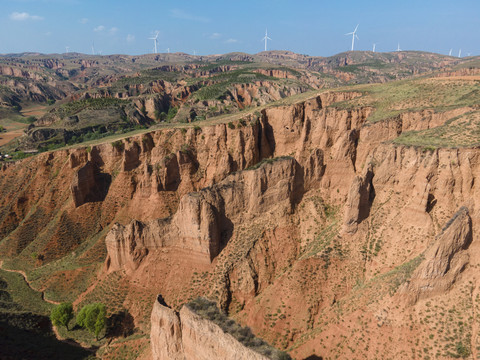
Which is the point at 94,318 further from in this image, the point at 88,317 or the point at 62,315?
the point at 62,315

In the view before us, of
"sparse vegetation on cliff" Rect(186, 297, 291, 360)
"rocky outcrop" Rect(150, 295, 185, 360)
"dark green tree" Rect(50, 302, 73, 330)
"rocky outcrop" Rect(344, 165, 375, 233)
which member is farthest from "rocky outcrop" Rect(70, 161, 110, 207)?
"rocky outcrop" Rect(344, 165, 375, 233)

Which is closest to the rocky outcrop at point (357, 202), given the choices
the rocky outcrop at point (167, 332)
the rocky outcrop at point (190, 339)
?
the rocky outcrop at point (190, 339)

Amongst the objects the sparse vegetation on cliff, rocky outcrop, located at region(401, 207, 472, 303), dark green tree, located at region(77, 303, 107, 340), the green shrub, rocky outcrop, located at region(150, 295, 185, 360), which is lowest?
dark green tree, located at region(77, 303, 107, 340)

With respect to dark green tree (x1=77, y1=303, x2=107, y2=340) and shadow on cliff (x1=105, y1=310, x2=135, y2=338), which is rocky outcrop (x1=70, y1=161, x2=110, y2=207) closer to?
dark green tree (x1=77, y1=303, x2=107, y2=340)

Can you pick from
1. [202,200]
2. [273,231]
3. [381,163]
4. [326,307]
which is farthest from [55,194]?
[381,163]

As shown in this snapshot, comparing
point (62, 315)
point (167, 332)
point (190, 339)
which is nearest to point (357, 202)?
point (190, 339)

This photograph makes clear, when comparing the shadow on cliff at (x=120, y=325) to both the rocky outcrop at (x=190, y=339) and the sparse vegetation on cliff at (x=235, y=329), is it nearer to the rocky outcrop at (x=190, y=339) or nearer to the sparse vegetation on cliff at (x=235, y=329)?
the rocky outcrop at (x=190, y=339)
